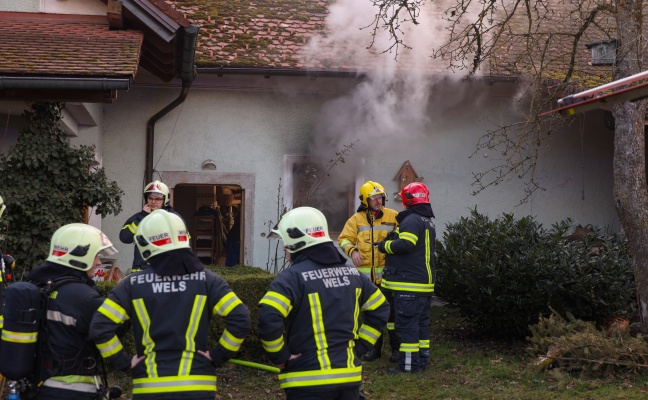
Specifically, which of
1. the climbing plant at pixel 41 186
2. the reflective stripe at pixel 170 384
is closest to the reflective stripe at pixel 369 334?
the reflective stripe at pixel 170 384

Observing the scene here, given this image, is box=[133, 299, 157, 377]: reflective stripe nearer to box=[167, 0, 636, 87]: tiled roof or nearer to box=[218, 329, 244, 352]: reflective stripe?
box=[218, 329, 244, 352]: reflective stripe

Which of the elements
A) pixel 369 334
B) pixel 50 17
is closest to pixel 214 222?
pixel 50 17

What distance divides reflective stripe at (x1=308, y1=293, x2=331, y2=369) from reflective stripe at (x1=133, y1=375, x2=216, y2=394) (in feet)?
2.27

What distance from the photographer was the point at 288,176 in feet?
42.9

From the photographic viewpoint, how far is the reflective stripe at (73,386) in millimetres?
4711

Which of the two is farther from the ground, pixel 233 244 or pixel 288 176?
pixel 288 176

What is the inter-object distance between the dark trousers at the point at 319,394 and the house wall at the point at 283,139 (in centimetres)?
808

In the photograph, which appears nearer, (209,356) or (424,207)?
(209,356)

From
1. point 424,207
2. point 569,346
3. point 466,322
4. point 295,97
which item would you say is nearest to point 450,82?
point 295,97

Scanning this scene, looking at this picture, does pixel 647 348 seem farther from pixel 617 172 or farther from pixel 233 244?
pixel 233 244

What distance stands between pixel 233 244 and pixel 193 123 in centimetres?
212

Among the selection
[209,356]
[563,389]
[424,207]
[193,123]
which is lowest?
[563,389]

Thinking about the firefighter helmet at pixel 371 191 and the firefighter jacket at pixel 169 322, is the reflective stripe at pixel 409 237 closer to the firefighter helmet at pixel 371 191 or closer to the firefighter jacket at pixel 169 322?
the firefighter helmet at pixel 371 191

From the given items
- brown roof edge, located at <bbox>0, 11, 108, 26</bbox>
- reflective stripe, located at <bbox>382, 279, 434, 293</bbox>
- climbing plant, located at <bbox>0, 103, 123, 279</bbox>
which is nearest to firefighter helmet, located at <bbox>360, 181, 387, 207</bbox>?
reflective stripe, located at <bbox>382, 279, 434, 293</bbox>
